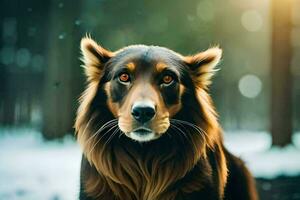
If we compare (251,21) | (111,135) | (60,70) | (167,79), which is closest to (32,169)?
(60,70)

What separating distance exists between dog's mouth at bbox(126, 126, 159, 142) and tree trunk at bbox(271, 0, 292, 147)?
88cm

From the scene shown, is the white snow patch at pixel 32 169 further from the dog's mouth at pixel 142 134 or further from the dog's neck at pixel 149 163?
the dog's mouth at pixel 142 134

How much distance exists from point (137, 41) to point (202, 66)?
15.9 inches

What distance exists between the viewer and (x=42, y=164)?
7.97ft

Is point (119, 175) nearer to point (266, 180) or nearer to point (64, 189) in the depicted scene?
point (64, 189)

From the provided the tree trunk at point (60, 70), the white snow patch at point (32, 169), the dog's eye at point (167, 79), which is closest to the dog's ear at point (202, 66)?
the dog's eye at point (167, 79)

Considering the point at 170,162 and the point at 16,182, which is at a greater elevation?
the point at 170,162

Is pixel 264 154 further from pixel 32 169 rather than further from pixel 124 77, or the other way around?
pixel 32 169

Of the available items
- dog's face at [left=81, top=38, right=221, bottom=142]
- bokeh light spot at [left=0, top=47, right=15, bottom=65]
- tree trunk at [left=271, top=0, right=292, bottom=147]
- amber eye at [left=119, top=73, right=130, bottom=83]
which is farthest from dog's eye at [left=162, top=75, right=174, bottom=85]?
bokeh light spot at [left=0, top=47, right=15, bottom=65]

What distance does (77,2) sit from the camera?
2.49 meters

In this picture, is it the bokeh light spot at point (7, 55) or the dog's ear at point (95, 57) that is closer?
Result: the dog's ear at point (95, 57)

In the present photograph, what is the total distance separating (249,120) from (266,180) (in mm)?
308

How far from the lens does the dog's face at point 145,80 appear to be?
186 cm

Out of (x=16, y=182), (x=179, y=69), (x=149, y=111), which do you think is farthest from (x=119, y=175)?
(x=16, y=182)
